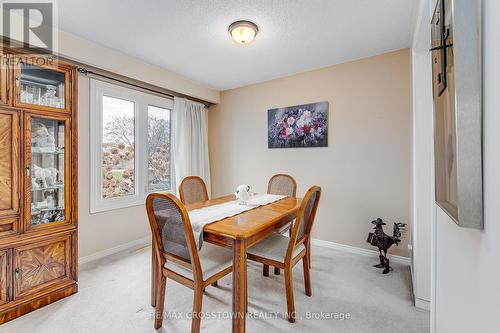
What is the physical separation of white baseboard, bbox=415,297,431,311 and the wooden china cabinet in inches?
115

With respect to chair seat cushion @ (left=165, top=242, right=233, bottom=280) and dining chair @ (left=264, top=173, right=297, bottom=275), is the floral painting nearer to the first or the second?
dining chair @ (left=264, top=173, right=297, bottom=275)

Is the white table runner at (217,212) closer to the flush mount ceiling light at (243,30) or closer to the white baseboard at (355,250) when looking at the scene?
the white baseboard at (355,250)

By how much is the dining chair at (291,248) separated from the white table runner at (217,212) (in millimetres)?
345

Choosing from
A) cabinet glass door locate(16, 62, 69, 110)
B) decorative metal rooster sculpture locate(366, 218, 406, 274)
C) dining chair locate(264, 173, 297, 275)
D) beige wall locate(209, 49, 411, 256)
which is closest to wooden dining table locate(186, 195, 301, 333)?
dining chair locate(264, 173, 297, 275)

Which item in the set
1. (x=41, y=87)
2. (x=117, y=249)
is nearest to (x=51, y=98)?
(x=41, y=87)

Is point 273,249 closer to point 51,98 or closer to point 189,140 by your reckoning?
point 51,98

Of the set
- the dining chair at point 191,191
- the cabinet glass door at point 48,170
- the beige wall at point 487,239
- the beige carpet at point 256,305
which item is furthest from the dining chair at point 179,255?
the beige wall at point 487,239

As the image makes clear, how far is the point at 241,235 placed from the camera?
141cm

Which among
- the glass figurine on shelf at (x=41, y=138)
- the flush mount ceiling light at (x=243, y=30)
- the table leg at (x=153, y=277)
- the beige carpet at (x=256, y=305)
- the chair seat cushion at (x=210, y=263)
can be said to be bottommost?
the beige carpet at (x=256, y=305)

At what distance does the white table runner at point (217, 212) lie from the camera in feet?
5.19

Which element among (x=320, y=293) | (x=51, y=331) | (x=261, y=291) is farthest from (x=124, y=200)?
(x=320, y=293)

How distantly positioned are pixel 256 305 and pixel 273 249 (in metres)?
0.50

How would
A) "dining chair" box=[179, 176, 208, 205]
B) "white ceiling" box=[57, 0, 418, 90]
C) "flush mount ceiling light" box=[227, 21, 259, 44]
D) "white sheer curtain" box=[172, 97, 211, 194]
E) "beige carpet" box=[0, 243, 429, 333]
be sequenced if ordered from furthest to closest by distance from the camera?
"white sheer curtain" box=[172, 97, 211, 194]
"dining chair" box=[179, 176, 208, 205]
"flush mount ceiling light" box=[227, 21, 259, 44]
"white ceiling" box=[57, 0, 418, 90]
"beige carpet" box=[0, 243, 429, 333]

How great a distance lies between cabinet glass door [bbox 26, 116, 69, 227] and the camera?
1.95m
